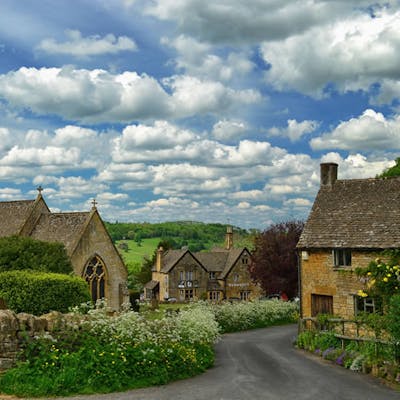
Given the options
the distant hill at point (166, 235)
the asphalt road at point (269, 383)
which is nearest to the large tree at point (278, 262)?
the asphalt road at point (269, 383)

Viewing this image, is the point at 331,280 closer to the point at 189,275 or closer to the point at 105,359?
the point at 105,359

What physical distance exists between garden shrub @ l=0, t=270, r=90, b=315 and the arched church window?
10.6 meters

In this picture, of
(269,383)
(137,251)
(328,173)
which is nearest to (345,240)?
(328,173)

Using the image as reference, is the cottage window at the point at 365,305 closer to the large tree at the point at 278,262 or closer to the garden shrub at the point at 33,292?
the garden shrub at the point at 33,292

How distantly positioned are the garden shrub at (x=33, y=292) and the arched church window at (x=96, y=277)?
34.6 feet

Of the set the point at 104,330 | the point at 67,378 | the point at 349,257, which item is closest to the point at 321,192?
the point at 349,257

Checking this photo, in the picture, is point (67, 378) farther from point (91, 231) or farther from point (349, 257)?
point (91, 231)

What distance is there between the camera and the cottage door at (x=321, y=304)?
27078mm

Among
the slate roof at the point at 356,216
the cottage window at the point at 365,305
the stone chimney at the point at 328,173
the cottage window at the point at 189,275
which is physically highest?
the stone chimney at the point at 328,173

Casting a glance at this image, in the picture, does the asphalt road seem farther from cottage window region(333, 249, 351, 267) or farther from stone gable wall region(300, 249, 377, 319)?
cottage window region(333, 249, 351, 267)

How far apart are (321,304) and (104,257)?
1588 cm

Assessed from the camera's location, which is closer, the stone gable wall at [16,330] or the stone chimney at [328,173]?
the stone gable wall at [16,330]

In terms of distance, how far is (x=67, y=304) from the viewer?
81.7 ft

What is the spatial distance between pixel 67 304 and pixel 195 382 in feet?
37.0
